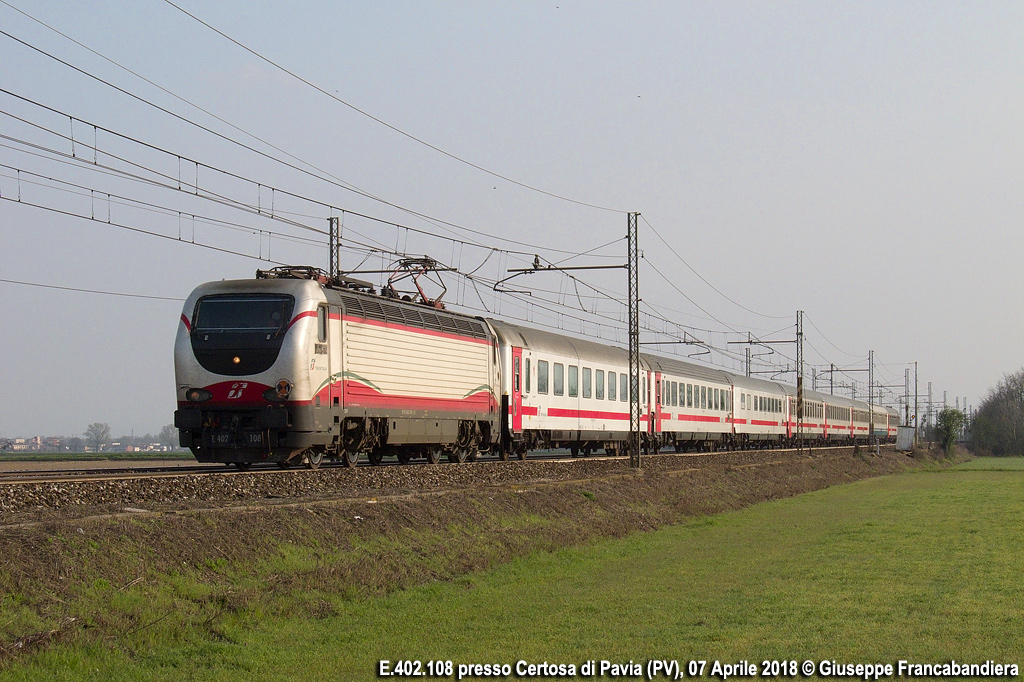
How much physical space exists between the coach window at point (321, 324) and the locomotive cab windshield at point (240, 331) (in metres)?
0.74

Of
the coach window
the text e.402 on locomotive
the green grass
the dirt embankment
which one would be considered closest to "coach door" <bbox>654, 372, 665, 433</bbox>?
the text e.402 on locomotive

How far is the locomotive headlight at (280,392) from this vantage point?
77.9ft

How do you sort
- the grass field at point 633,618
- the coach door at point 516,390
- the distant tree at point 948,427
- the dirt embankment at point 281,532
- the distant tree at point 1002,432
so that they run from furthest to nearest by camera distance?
1. the distant tree at point 1002,432
2. the distant tree at point 948,427
3. the coach door at point 516,390
4. the dirt embankment at point 281,532
5. the grass field at point 633,618

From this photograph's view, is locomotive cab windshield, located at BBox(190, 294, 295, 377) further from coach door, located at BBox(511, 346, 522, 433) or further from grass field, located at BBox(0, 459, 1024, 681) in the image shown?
coach door, located at BBox(511, 346, 522, 433)

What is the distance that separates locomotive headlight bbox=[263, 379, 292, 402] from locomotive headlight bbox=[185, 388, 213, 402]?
1.33 m

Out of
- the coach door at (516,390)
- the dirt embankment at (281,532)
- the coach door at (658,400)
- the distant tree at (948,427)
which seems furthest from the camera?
the distant tree at (948,427)

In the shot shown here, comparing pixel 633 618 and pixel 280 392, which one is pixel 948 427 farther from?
pixel 633 618

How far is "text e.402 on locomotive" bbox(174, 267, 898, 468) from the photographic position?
2391 centimetres

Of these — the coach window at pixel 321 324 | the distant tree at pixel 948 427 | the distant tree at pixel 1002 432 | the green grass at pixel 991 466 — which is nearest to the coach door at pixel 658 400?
the coach window at pixel 321 324

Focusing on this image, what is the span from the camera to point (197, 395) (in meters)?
24.1

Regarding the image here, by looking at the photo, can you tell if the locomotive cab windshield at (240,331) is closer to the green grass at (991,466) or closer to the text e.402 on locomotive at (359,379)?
the text e.402 on locomotive at (359,379)

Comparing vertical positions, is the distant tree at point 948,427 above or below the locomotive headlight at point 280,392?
below

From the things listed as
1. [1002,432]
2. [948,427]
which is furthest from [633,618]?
[1002,432]

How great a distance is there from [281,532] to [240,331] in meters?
9.94
